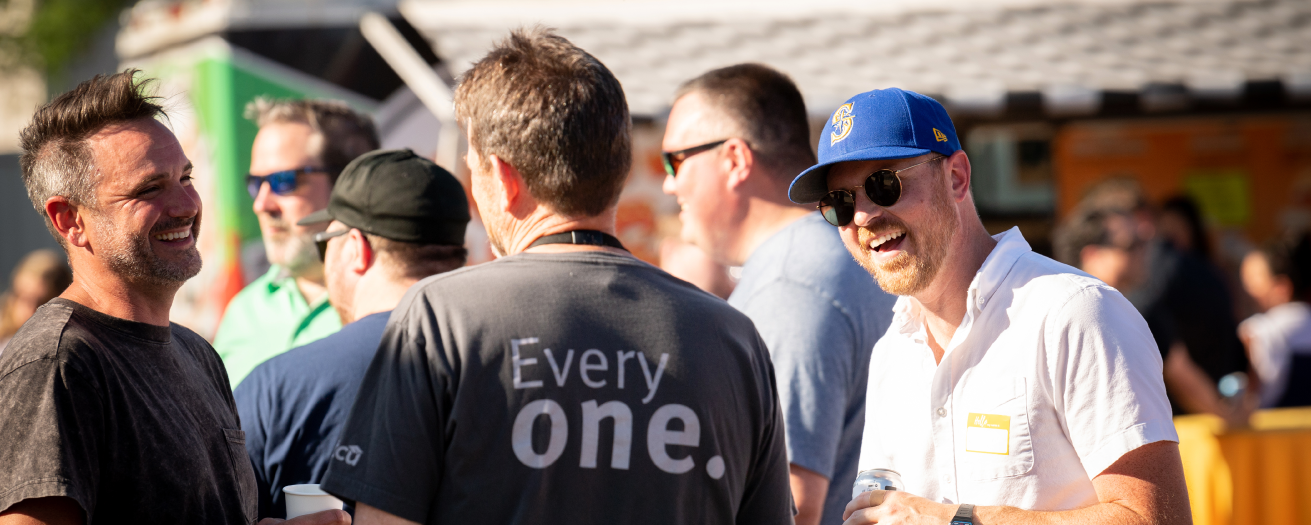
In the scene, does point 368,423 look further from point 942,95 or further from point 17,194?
point 17,194

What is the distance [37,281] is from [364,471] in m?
4.88

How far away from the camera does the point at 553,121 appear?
182 centimetres

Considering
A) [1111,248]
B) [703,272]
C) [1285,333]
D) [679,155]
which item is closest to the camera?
[679,155]

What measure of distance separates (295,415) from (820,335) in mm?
1351

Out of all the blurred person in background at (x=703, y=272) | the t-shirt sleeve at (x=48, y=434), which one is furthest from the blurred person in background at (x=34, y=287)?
the t-shirt sleeve at (x=48, y=434)

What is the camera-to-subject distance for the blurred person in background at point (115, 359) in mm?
A: 1703

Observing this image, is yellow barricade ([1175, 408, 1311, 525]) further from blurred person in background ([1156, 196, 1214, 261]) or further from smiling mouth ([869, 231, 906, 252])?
smiling mouth ([869, 231, 906, 252])

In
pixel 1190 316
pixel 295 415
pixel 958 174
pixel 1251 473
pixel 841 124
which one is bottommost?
pixel 1251 473

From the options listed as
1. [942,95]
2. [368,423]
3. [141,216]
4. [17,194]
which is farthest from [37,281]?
[17,194]

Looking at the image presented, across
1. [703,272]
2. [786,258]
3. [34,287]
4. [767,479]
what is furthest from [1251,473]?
[34,287]

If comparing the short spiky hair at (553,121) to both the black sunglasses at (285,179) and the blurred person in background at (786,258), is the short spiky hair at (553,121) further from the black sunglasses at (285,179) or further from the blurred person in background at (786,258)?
the black sunglasses at (285,179)

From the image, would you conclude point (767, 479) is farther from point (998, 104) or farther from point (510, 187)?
point (998, 104)

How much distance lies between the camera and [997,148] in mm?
8023

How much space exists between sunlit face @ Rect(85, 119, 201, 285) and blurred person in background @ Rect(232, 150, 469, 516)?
52 centimetres
